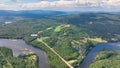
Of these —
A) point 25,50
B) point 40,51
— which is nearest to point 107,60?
point 40,51

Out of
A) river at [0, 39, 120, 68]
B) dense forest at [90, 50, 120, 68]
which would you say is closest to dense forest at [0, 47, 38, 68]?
river at [0, 39, 120, 68]

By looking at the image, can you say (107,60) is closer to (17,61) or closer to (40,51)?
(40,51)

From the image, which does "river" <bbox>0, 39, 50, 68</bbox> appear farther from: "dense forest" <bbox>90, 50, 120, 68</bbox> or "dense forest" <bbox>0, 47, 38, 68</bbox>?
"dense forest" <bbox>90, 50, 120, 68</bbox>

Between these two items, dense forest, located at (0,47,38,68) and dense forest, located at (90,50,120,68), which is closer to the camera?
dense forest, located at (0,47,38,68)

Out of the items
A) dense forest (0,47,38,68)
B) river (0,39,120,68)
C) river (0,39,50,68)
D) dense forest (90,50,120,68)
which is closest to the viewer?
dense forest (0,47,38,68)

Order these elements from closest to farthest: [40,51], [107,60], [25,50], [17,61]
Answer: [17,61], [107,60], [40,51], [25,50]

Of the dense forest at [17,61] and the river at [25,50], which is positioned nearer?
the dense forest at [17,61]

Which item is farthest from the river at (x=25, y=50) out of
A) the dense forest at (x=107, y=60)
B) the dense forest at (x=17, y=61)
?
the dense forest at (x=107, y=60)

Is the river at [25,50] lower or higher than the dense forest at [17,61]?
lower

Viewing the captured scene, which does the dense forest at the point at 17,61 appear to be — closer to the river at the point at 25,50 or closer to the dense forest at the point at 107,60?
the river at the point at 25,50
